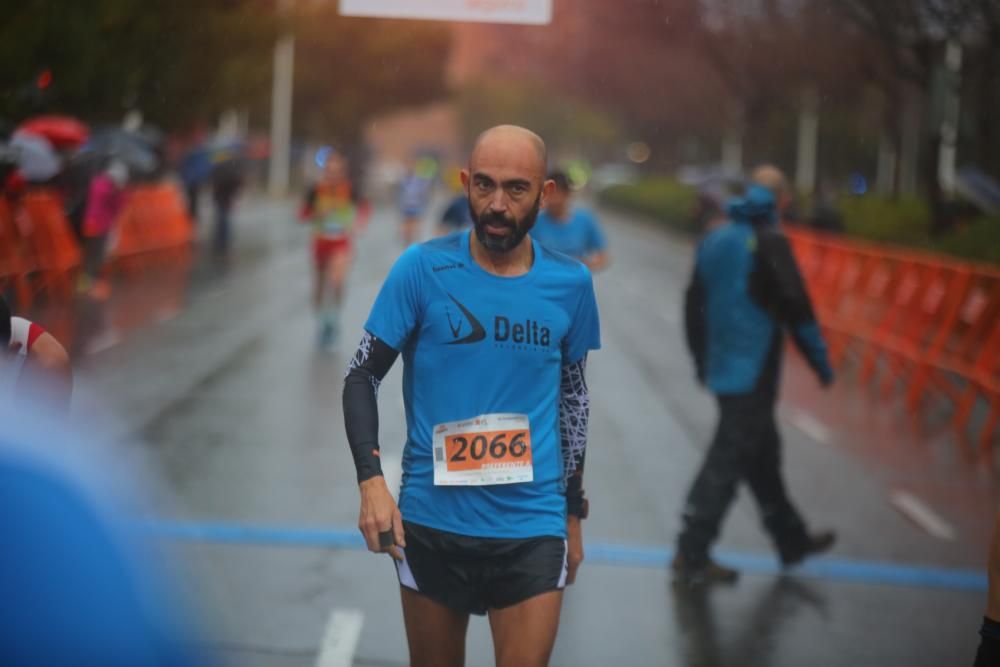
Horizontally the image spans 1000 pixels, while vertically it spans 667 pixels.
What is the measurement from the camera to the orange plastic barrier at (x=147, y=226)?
24.4 metres

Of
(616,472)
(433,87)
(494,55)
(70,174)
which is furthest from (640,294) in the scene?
(433,87)

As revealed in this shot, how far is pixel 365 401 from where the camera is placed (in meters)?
3.88

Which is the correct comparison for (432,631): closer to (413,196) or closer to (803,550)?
(803,550)

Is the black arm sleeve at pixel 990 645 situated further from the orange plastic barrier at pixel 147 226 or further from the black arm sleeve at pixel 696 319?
the orange plastic barrier at pixel 147 226

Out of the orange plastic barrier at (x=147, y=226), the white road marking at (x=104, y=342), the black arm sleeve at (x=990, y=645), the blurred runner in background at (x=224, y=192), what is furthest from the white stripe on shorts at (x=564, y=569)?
the blurred runner in background at (x=224, y=192)

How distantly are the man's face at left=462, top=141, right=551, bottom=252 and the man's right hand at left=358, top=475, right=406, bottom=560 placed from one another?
0.66 metres

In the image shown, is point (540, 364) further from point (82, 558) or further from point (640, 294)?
A: point (640, 294)

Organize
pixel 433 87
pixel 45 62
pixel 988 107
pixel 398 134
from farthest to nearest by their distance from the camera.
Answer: pixel 398 134
pixel 433 87
pixel 988 107
pixel 45 62

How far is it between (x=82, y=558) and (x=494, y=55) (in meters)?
63.5

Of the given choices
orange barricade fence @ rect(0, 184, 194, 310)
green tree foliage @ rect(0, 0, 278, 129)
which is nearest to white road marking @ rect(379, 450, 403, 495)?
orange barricade fence @ rect(0, 184, 194, 310)

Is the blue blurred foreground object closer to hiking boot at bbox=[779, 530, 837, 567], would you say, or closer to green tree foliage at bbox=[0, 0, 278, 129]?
hiking boot at bbox=[779, 530, 837, 567]

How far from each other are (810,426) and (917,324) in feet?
8.80

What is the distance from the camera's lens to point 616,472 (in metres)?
9.91

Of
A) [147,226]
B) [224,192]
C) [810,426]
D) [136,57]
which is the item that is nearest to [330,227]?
[810,426]
